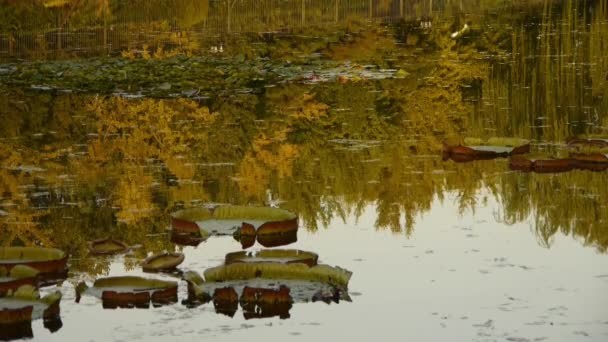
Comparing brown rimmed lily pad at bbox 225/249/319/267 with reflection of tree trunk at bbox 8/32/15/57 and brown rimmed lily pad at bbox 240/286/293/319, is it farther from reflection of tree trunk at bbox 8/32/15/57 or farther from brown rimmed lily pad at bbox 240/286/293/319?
reflection of tree trunk at bbox 8/32/15/57

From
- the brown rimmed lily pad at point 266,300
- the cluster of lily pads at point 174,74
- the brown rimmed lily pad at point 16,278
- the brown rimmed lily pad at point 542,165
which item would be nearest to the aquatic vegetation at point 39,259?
the brown rimmed lily pad at point 16,278

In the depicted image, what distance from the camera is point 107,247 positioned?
9.00 m

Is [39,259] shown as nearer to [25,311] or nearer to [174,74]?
[25,311]

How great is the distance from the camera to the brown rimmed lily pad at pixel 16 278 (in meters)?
7.68

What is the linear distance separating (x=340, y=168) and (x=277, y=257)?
139 inches

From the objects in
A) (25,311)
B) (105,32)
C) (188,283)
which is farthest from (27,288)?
(105,32)

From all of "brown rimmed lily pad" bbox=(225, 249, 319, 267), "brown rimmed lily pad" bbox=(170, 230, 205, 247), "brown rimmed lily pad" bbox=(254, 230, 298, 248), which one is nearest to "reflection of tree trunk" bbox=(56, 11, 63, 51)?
"brown rimmed lily pad" bbox=(170, 230, 205, 247)

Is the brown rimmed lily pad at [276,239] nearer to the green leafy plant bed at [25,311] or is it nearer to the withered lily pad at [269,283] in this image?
the withered lily pad at [269,283]

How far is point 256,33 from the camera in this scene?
2314 centimetres

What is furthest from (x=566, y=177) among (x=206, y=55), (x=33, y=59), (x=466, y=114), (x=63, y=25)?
(x=63, y=25)

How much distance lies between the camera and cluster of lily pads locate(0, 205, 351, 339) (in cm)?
750

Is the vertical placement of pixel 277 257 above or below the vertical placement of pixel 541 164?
below

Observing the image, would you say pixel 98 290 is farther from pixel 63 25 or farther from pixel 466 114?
pixel 63 25

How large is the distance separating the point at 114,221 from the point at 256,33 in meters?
13.5
